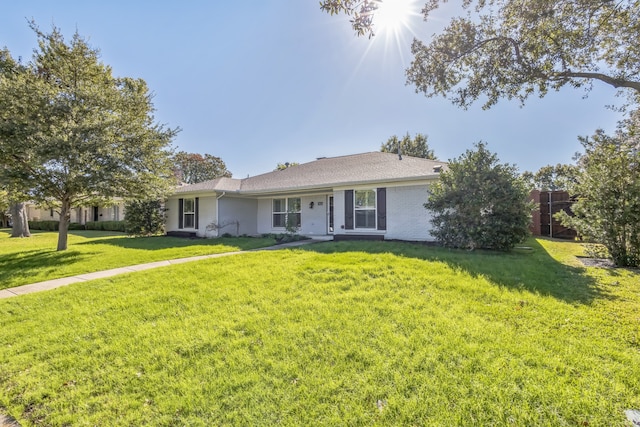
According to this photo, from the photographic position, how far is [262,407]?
2.65 meters

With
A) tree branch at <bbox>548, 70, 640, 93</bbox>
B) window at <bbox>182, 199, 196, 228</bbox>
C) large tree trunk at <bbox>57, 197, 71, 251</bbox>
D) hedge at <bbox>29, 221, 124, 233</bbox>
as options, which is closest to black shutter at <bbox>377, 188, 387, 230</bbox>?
tree branch at <bbox>548, 70, 640, 93</bbox>

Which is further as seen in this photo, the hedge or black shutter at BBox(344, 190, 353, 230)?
the hedge

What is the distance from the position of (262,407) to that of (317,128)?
657 inches

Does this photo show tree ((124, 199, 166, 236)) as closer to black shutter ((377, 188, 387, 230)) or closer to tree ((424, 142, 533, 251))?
black shutter ((377, 188, 387, 230))

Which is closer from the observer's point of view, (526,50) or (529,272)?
(529,272)

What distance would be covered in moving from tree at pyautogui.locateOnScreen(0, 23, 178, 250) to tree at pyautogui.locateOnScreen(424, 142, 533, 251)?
35.6ft

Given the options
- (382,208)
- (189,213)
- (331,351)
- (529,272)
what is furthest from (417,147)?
(331,351)

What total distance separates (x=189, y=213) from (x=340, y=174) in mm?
8887

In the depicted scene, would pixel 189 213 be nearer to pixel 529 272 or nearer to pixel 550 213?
pixel 529 272

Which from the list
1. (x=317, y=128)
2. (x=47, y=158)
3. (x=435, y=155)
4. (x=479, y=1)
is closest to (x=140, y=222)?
(x=47, y=158)

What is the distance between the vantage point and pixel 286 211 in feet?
53.2

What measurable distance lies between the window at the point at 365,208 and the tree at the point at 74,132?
314 inches

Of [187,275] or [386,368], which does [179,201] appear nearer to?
[187,275]

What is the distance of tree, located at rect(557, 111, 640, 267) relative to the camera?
7.20 metres
